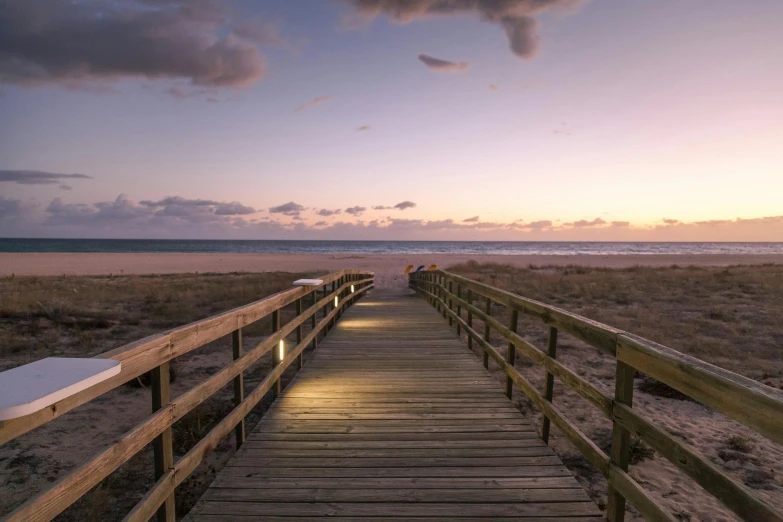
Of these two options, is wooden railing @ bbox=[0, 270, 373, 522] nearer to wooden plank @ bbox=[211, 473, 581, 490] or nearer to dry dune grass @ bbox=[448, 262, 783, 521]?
wooden plank @ bbox=[211, 473, 581, 490]

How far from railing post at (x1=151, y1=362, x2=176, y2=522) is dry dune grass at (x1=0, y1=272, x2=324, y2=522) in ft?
4.86

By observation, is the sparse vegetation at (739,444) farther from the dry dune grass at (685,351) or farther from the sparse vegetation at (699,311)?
the sparse vegetation at (699,311)

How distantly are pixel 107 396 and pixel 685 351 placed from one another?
35.8ft

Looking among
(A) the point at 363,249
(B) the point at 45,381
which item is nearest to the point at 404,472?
(B) the point at 45,381

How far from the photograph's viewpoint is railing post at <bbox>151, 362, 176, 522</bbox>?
106 inches

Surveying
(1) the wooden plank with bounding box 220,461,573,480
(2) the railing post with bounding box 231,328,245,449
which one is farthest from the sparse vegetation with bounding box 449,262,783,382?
(2) the railing post with bounding box 231,328,245,449

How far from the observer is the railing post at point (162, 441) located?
2682 mm

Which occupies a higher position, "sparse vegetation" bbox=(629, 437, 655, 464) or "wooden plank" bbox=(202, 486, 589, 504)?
"wooden plank" bbox=(202, 486, 589, 504)

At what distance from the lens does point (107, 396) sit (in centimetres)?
730

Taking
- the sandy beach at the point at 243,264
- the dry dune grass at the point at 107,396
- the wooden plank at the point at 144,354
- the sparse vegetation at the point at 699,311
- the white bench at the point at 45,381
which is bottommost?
the sandy beach at the point at 243,264

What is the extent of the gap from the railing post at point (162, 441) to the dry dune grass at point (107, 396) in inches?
58.4

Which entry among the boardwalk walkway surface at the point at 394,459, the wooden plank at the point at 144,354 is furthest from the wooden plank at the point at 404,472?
the wooden plank at the point at 144,354

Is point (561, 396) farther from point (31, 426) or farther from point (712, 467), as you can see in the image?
point (31, 426)

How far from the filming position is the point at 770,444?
220 inches
